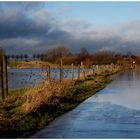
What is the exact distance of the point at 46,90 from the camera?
19719 millimetres

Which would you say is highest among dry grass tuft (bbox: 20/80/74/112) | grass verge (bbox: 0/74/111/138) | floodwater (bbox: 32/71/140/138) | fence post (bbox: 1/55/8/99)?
fence post (bbox: 1/55/8/99)

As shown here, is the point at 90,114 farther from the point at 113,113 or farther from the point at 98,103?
the point at 98,103

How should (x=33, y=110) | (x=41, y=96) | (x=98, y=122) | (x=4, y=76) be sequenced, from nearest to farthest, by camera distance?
(x=98, y=122) < (x=33, y=110) < (x=41, y=96) < (x=4, y=76)

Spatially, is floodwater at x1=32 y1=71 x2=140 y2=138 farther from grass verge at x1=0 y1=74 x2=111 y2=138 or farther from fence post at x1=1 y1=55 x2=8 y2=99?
fence post at x1=1 y1=55 x2=8 y2=99

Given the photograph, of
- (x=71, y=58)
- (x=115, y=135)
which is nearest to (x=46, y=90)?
(x=115, y=135)

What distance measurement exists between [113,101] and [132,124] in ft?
26.3

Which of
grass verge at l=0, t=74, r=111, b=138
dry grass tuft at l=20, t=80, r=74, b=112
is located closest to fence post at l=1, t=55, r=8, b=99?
grass verge at l=0, t=74, r=111, b=138

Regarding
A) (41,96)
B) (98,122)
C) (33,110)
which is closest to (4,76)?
(41,96)

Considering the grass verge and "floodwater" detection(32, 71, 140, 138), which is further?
the grass verge

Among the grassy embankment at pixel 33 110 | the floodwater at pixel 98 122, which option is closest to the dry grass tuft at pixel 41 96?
the grassy embankment at pixel 33 110

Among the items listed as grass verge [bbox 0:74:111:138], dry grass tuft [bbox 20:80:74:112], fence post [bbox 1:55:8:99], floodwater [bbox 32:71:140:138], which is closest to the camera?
floodwater [bbox 32:71:140:138]

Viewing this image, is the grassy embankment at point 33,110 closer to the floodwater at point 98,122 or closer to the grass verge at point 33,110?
the grass verge at point 33,110

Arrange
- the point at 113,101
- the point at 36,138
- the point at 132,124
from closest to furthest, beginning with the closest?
the point at 36,138
the point at 132,124
the point at 113,101

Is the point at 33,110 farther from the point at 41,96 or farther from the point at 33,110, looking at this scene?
the point at 41,96
